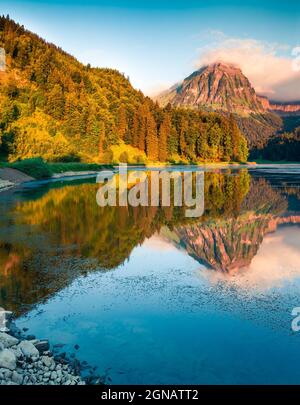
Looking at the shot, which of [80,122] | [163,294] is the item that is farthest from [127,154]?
[163,294]

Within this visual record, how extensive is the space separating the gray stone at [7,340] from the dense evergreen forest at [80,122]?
9458cm

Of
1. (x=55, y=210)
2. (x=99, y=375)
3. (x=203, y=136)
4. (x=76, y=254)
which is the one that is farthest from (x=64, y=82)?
(x=99, y=375)

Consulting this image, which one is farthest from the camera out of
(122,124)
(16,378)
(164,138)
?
(122,124)

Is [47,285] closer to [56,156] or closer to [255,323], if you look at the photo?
[255,323]

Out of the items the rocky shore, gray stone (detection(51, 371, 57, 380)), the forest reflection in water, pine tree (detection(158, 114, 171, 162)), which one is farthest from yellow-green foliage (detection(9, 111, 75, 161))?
gray stone (detection(51, 371, 57, 380))

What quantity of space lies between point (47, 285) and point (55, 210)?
18947 mm

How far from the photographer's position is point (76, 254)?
1802 centimetres

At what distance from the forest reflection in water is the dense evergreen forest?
74346mm

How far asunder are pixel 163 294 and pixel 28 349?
5.52 metres

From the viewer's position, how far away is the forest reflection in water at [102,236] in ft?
48.5

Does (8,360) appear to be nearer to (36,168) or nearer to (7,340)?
(7,340)

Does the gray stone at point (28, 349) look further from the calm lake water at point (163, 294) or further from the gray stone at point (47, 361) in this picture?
the calm lake water at point (163, 294)

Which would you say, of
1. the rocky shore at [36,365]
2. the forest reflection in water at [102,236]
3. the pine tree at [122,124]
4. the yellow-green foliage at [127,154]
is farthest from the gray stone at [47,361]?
the pine tree at [122,124]

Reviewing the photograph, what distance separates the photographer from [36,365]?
8.11 m
